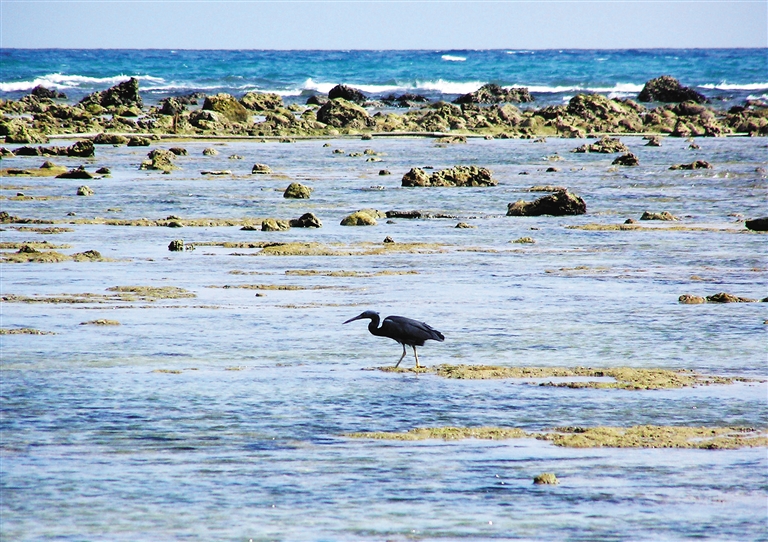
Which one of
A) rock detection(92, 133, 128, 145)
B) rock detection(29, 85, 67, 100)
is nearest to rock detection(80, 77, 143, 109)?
rock detection(29, 85, 67, 100)

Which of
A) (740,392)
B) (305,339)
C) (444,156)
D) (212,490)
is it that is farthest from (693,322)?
(444,156)

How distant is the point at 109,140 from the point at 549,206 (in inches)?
932

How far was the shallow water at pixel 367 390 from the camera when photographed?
756cm

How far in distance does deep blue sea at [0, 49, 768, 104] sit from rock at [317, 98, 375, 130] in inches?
1066

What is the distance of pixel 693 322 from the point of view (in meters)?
14.2

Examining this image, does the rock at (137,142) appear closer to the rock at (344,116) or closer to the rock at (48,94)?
the rock at (344,116)

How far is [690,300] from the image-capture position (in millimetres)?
15469

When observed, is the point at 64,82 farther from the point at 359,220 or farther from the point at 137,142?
the point at 359,220

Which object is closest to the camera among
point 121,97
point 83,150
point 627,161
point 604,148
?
point 627,161

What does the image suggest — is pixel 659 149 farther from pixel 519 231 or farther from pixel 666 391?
pixel 666 391

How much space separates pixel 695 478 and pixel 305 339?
5.56 metres

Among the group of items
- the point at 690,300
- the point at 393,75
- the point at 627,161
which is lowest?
the point at 393,75

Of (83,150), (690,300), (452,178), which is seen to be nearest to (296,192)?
(452,178)

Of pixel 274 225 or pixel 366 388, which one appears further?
pixel 274 225
